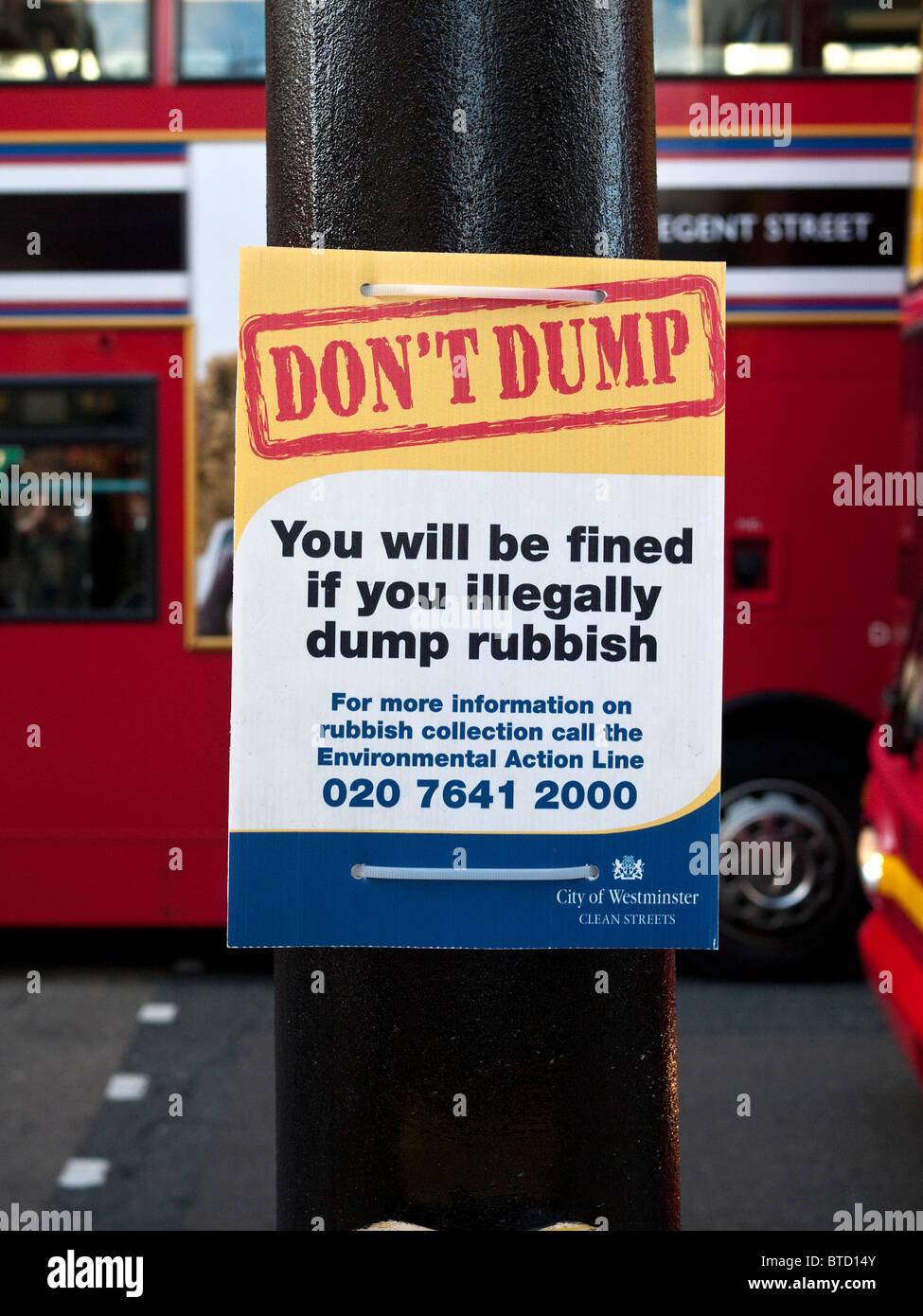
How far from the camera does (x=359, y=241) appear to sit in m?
1.58

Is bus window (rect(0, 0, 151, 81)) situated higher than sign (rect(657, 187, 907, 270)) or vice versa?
bus window (rect(0, 0, 151, 81))

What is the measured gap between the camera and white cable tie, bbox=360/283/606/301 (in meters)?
1.54

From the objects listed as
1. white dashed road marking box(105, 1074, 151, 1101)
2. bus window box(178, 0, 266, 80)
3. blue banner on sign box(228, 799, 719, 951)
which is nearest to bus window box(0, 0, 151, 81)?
bus window box(178, 0, 266, 80)

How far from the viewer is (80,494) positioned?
18.7ft

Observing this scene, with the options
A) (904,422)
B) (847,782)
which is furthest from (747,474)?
(847,782)

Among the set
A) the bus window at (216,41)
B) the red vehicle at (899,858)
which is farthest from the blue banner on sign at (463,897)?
the bus window at (216,41)

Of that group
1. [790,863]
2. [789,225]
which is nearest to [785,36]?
[789,225]

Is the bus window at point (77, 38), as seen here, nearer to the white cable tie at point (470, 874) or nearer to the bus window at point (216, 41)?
the bus window at point (216, 41)

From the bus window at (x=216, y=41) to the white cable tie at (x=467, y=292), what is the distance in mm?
4448

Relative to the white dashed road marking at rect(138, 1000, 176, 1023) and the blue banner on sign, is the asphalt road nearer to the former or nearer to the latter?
the white dashed road marking at rect(138, 1000, 176, 1023)

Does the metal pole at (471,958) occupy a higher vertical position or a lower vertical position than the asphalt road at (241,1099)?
higher

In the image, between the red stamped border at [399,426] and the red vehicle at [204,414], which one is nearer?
the red stamped border at [399,426]

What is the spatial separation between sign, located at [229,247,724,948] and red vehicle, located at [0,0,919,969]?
412 centimetres

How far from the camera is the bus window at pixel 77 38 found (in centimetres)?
551
